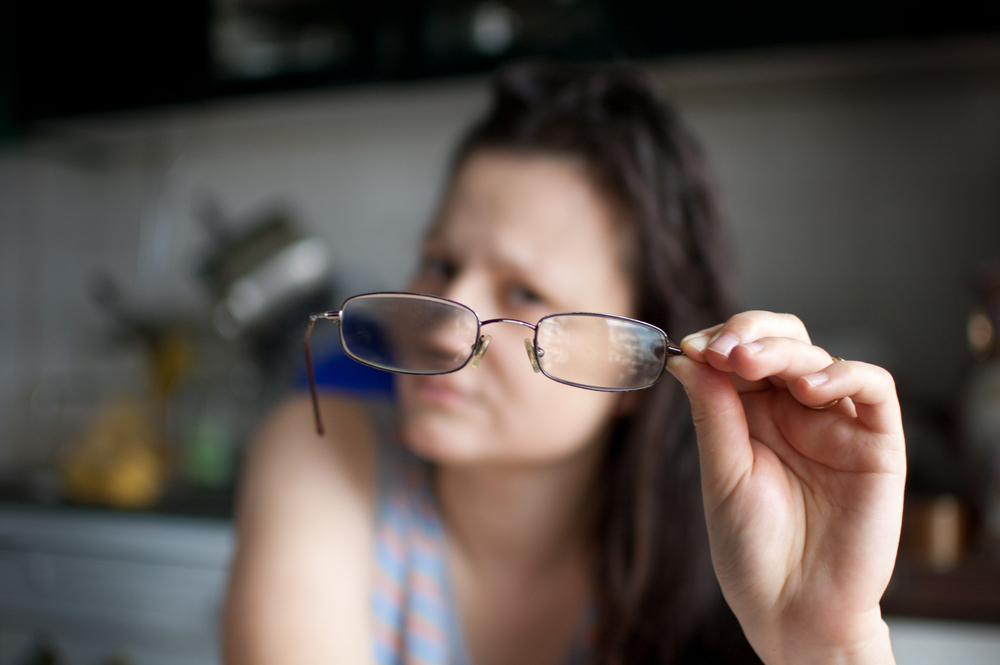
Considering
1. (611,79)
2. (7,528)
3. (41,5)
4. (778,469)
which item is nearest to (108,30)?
(41,5)

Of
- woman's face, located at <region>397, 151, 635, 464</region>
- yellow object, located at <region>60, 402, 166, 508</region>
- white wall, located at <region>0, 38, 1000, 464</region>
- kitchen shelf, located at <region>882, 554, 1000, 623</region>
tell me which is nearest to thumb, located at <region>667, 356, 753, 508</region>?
woman's face, located at <region>397, 151, 635, 464</region>

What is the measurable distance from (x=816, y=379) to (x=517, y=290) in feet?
1.18

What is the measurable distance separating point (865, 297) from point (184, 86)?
184 cm

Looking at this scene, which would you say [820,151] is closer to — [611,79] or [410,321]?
[611,79]

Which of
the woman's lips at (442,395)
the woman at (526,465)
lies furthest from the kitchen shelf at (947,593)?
the woman's lips at (442,395)

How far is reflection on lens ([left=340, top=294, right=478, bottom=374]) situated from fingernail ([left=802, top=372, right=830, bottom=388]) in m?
0.23

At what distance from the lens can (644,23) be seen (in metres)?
1.41

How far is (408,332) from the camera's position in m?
0.53

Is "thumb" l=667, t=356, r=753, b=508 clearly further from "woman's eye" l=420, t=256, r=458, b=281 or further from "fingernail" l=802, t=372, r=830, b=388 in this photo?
"woman's eye" l=420, t=256, r=458, b=281

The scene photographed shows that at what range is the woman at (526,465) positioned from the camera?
69cm

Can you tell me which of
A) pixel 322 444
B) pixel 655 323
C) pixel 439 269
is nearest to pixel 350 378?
pixel 322 444

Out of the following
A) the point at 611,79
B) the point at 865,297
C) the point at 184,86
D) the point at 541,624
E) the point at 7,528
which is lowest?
the point at 7,528

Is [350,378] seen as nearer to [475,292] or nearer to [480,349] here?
[475,292]

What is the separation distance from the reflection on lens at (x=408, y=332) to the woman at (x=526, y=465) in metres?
0.13
